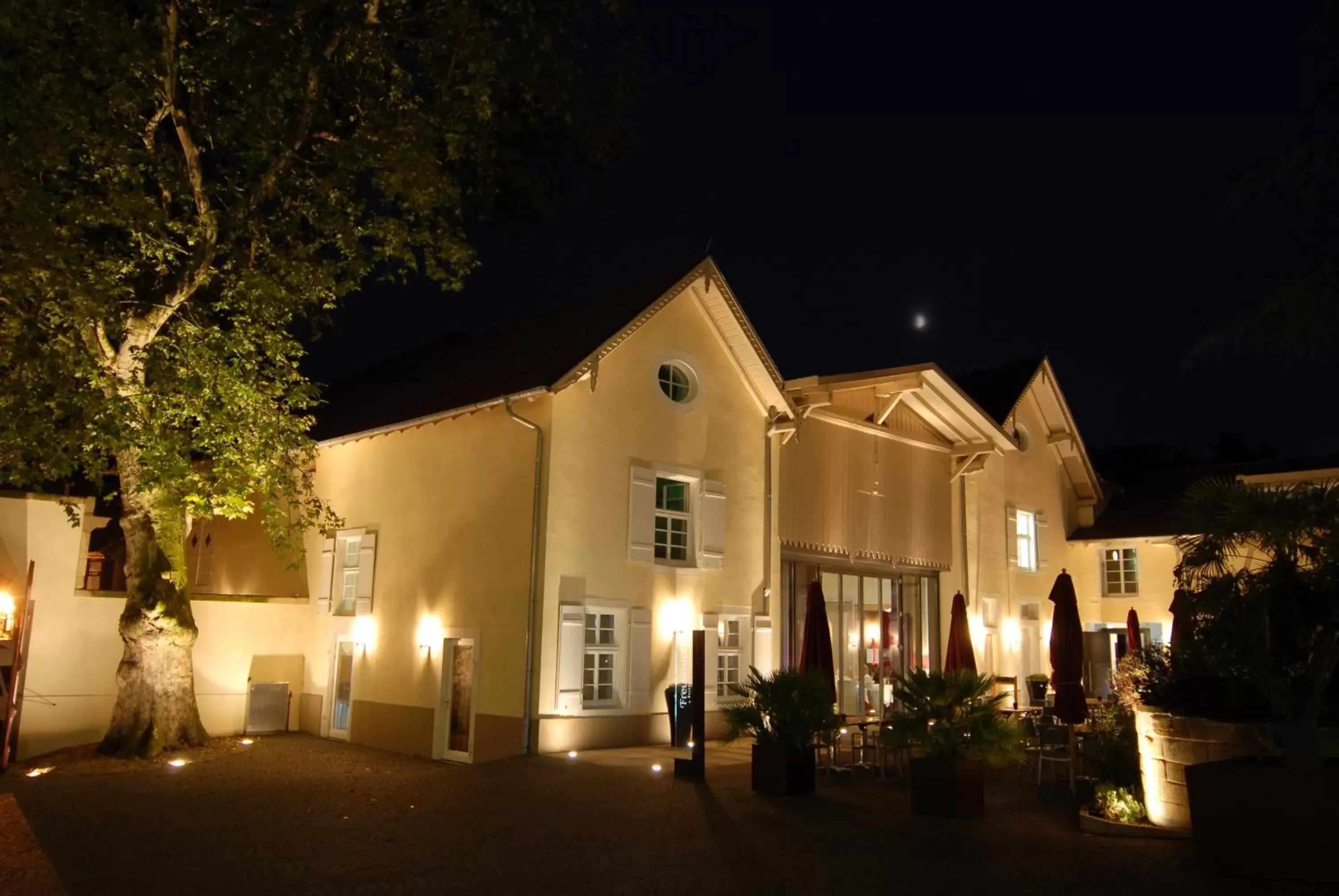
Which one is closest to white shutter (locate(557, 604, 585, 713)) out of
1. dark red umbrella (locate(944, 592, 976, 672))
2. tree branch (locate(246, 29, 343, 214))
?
dark red umbrella (locate(944, 592, 976, 672))

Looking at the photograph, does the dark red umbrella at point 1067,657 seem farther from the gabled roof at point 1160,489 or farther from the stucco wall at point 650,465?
the gabled roof at point 1160,489

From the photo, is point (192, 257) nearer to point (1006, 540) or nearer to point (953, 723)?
point (953, 723)

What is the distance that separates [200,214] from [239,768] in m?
6.70

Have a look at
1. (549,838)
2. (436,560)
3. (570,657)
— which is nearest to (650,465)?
(570,657)

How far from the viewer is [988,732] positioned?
32.6 feet

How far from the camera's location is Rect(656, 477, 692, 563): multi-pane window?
52.8ft

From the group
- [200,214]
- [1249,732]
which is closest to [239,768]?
[200,214]

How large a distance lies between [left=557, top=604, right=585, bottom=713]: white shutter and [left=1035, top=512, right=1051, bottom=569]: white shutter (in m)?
13.3

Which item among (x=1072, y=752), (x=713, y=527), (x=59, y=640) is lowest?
(x=1072, y=752)

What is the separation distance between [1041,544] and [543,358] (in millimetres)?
13606

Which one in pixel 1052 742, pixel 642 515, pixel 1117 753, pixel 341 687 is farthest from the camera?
pixel 341 687

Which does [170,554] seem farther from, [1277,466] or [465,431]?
[1277,466]

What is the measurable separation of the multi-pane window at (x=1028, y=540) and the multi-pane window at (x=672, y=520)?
1022cm

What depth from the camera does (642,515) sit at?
50.7ft
